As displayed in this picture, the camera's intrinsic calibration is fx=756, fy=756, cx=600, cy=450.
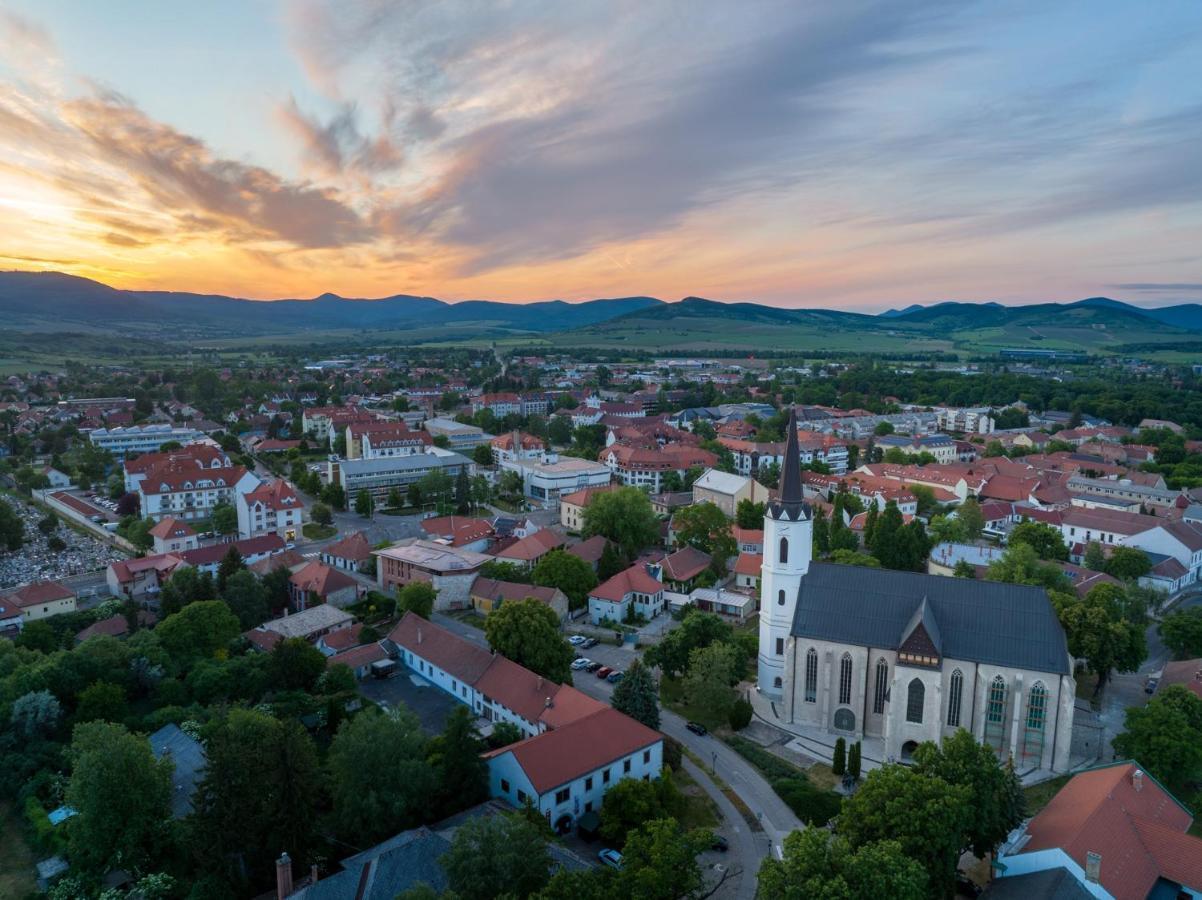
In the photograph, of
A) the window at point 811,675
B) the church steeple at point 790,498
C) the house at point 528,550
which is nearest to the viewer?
the window at point 811,675

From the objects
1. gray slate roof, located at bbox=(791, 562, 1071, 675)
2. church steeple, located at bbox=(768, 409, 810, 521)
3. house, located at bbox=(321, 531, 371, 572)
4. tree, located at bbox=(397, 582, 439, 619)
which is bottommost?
house, located at bbox=(321, 531, 371, 572)

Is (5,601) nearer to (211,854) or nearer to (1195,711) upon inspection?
(211,854)

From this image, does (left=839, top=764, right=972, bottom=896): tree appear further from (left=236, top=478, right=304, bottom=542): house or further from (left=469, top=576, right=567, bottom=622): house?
(left=236, top=478, right=304, bottom=542): house

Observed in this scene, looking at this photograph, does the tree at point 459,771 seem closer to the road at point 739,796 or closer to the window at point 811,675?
the road at point 739,796

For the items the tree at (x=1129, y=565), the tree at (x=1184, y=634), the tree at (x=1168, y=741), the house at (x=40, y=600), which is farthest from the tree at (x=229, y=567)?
the tree at (x=1129, y=565)

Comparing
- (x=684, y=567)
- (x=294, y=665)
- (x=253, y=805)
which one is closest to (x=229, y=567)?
(x=294, y=665)

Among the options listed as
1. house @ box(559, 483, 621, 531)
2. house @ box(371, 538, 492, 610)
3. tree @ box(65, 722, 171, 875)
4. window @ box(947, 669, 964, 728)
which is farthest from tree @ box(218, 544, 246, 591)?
window @ box(947, 669, 964, 728)

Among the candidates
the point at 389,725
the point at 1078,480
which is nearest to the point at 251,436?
the point at 389,725
